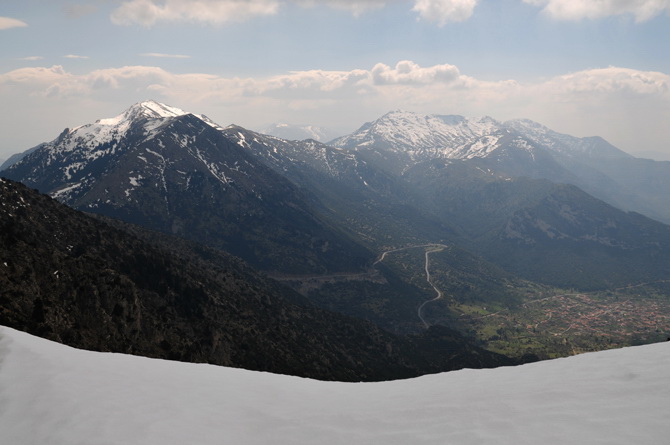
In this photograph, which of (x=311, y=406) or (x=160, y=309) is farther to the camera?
(x=160, y=309)

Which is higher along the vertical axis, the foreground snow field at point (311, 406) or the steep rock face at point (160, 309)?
the foreground snow field at point (311, 406)

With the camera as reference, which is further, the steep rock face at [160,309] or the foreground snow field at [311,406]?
the steep rock face at [160,309]

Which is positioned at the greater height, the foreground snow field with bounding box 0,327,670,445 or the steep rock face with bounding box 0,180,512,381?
the foreground snow field with bounding box 0,327,670,445

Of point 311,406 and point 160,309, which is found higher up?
point 311,406

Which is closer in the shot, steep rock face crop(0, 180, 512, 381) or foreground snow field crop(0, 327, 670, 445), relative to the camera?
foreground snow field crop(0, 327, 670, 445)
